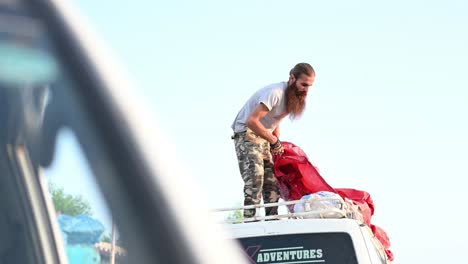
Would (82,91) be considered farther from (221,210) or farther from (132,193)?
(221,210)

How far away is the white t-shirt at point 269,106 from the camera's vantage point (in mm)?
9234

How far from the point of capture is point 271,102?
30.3ft

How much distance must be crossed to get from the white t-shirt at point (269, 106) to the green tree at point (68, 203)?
7.96 m

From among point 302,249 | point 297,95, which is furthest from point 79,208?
point 297,95

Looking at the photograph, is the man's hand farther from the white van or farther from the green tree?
the green tree

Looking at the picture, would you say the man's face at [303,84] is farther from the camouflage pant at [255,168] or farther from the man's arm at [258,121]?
the camouflage pant at [255,168]

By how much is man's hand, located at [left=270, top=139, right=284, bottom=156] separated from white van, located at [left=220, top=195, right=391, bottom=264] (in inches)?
89.3

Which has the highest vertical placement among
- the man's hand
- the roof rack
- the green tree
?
the man's hand

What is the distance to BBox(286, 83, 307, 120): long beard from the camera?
9250mm

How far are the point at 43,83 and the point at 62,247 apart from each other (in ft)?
0.66

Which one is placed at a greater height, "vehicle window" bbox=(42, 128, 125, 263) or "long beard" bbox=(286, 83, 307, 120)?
"long beard" bbox=(286, 83, 307, 120)

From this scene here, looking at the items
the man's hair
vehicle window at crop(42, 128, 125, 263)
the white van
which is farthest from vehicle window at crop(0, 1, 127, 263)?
the man's hair

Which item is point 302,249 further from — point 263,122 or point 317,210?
point 263,122

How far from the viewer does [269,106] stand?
9.23 metres
